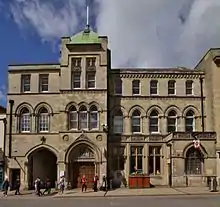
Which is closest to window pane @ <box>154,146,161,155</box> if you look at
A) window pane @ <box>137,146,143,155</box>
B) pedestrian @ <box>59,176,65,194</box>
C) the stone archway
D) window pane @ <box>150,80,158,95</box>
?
window pane @ <box>137,146,143,155</box>

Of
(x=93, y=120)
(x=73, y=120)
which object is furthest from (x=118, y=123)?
(x=73, y=120)

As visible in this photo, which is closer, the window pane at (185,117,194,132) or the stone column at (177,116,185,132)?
the stone column at (177,116,185,132)

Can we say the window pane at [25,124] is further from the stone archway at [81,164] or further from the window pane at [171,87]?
the window pane at [171,87]

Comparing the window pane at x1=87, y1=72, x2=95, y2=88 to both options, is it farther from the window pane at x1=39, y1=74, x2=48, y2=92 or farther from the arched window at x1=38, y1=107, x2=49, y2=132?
the arched window at x1=38, y1=107, x2=49, y2=132

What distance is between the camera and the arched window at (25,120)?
4500 cm

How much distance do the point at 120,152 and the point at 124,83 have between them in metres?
7.44

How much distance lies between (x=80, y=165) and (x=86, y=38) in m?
13.8

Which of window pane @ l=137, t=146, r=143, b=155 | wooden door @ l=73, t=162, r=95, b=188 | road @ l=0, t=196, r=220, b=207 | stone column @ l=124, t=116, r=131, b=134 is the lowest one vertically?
road @ l=0, t=196, r=220, b=207

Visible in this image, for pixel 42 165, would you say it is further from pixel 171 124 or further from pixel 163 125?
pixel 171 124

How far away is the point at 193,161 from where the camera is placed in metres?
42.1

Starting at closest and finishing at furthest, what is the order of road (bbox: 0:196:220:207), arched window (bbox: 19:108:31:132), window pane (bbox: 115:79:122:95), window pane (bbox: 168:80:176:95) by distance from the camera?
road (bbox: 0:196:220:207), arched window (bbox: 19:108:31:132), window pane (bbox: 115:79:122:95), window pane (bbox: 168:80:176:95)

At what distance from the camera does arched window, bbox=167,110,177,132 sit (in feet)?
149

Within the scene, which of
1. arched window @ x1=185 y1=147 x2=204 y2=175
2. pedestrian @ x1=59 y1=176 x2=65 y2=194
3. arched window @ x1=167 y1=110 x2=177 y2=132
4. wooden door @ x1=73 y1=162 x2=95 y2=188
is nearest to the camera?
pedestrian @ x1=59 y1=176 x2=65 y2=194

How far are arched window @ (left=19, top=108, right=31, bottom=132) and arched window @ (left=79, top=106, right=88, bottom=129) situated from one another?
5644 millimetres
